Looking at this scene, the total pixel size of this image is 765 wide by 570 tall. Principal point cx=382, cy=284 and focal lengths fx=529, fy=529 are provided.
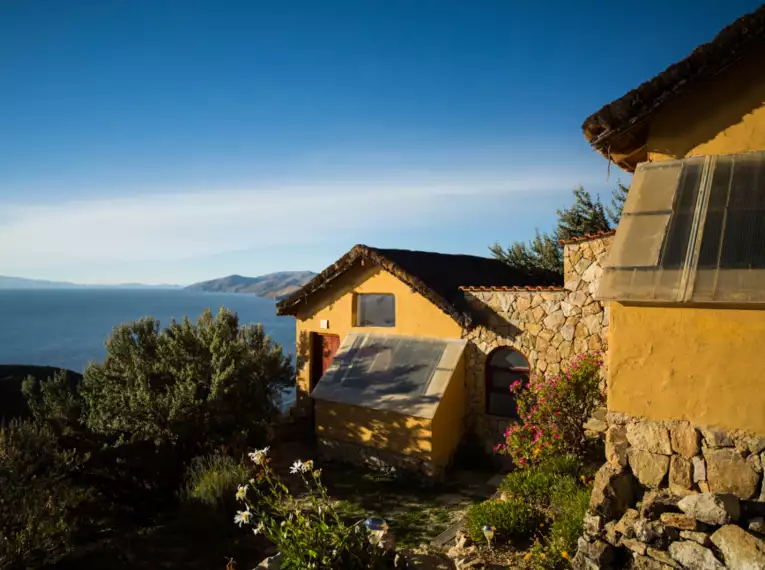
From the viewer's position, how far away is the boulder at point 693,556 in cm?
464

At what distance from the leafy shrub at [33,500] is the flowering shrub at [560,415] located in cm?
761

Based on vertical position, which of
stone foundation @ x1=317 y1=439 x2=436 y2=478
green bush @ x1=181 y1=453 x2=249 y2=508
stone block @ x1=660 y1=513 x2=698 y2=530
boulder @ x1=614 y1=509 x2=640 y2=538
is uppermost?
stone block @ x1=660 y1=513 x2=698 y2=530

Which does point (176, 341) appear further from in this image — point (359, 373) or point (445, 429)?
point (445, 429)

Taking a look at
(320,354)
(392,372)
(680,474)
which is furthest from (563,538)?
(320,354)

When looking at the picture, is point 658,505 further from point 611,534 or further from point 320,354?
point 320,354

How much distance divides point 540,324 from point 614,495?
21.4ft

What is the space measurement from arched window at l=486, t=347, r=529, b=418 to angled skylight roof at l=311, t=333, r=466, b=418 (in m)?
0.85

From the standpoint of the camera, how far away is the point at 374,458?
12.5m

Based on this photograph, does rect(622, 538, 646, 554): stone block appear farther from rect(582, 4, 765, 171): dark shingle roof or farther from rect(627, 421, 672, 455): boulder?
rect(582, 4, 765, 171): dark shingle roof

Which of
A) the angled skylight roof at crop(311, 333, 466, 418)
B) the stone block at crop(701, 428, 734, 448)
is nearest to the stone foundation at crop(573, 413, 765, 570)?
the stone block at crop(701, 428, 734, 448)

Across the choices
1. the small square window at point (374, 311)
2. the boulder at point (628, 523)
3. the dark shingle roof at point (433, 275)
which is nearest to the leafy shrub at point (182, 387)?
the dark shingle roof at point (433, 275)

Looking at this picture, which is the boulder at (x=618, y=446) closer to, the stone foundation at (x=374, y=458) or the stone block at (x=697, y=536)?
the stone block at (x=697, y=536)

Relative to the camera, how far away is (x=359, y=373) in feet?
45.0

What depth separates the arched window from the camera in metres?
12.4
